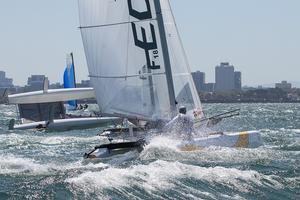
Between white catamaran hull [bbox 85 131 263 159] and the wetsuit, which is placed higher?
the wetsuit

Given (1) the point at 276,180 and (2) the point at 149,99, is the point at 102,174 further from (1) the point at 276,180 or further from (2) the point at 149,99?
(2) the point at 149,99

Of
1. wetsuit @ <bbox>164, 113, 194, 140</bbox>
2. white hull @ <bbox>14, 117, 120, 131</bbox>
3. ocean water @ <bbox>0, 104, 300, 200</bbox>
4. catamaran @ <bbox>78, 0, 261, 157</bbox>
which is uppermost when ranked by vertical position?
catamaran @ <bbox>78, 0, 261, 157</bbox>

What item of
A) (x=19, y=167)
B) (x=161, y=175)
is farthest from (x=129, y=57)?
(x=161, y=175)

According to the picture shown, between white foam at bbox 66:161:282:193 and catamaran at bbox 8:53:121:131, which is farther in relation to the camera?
catamaran at bbox 8:53:121:131

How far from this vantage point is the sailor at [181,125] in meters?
19.9

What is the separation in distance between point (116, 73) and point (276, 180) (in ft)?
23.3

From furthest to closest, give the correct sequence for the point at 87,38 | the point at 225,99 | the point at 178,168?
1. the point at 225,99
2. the point at 87,38
3. the point at 178,168

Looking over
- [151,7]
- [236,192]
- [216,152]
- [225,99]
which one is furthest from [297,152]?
[225,99]

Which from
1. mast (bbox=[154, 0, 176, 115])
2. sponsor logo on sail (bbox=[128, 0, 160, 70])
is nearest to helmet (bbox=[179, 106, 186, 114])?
mast (bbox=[154, 0, 176, 115])

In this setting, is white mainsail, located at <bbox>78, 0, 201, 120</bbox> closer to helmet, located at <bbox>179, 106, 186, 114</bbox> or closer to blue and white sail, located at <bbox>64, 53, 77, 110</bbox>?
helmet, located at <bbox>179, 106, 186, 114</bbox>

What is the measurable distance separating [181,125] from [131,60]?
265cm

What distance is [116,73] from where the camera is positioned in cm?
2091

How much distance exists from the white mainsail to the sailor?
42.6 inches

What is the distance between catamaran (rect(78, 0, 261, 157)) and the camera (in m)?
20.8
